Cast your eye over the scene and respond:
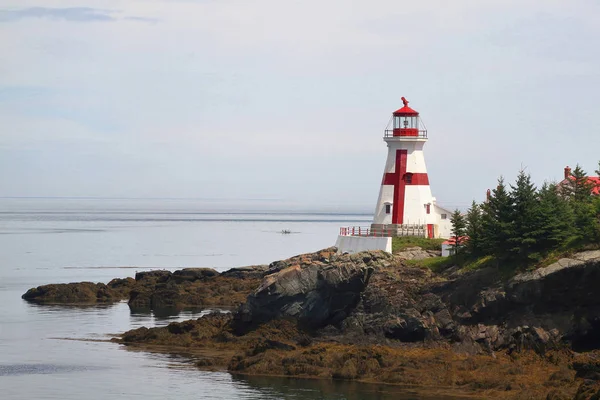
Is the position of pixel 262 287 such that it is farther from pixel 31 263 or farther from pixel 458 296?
pixel 31 263

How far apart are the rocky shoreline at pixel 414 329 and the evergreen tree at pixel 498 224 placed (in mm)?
1207

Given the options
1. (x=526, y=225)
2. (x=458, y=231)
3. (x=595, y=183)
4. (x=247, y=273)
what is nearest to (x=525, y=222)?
(x=526, y=225)

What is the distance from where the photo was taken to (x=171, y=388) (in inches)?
1398

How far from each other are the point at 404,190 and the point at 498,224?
10.4 m

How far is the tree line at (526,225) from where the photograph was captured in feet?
136

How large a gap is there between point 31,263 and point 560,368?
222ft

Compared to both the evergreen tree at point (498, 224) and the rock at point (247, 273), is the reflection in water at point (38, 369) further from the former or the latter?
the rock at point (247, 273)

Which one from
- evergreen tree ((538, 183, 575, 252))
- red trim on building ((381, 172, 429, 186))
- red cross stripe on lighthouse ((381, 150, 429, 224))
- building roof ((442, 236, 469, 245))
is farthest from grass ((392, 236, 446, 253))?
evergreen tree ((538, 183, 575, 252))

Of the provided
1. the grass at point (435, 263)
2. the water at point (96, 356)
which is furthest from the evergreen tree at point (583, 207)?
the water at point (96, 356)

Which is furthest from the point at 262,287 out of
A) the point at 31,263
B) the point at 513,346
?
the point at 31,263

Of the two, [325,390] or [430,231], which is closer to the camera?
[325,390]

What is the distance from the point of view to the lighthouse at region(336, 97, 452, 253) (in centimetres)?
5272

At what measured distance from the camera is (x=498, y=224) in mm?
43156

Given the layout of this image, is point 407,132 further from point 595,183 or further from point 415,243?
point 595,183
